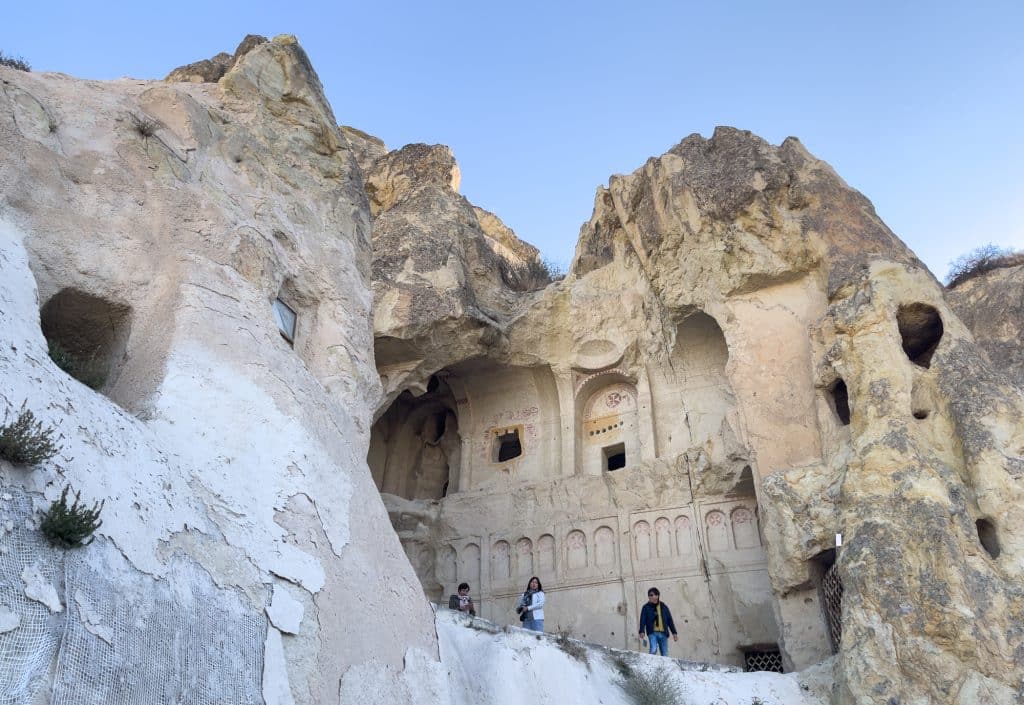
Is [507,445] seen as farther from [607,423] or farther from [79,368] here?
[79,368]

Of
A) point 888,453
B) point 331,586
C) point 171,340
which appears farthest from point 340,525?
point 888,453

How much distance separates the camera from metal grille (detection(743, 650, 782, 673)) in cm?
1305

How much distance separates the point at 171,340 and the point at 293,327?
2.40 meters

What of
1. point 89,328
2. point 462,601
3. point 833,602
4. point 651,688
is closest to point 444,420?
point 462,601

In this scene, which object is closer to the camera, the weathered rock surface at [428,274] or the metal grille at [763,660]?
the metal grille at [763,660]

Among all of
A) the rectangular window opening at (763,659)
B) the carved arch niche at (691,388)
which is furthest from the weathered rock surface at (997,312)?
the rectangular window opening at (763,659)

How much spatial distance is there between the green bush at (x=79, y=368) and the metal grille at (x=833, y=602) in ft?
27.9

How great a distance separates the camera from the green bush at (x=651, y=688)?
941 centimetres

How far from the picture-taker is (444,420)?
19.0m

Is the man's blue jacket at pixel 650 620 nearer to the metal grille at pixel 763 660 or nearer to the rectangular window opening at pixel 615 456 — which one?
the metal grille at pixel 763 660

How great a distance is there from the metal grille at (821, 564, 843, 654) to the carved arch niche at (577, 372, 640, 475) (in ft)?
16.8

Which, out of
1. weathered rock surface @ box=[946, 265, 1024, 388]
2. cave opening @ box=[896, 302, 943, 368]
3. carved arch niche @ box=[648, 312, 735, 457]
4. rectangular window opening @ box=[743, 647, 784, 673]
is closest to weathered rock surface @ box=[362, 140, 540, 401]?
carved arch niche @ box=[648, 312, 735, 457]

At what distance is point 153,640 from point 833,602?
911 centimetres

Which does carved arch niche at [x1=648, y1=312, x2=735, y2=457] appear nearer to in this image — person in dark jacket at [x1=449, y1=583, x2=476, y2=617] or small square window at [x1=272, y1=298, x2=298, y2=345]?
person in dark jacket at [x1=449, y1=583, x2=476, y2=617]
